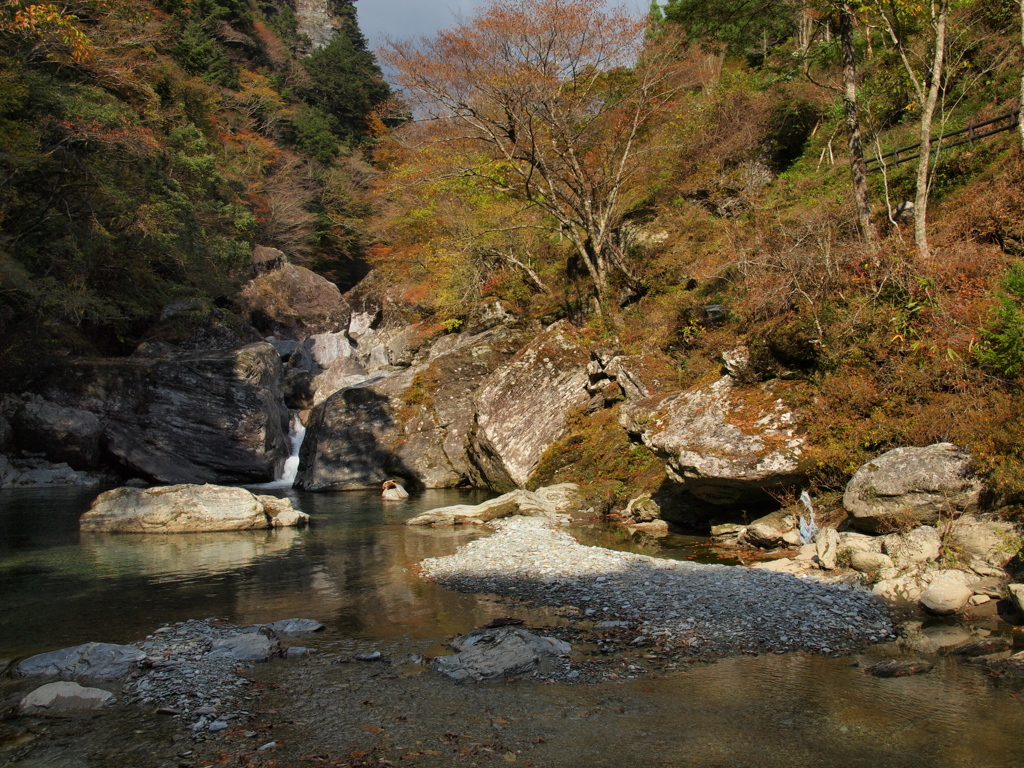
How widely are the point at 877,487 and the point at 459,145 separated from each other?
61.6 ft

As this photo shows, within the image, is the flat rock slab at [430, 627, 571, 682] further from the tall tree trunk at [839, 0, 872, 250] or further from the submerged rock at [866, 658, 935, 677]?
the tall tree trunk at [839, 0, 872, 250]

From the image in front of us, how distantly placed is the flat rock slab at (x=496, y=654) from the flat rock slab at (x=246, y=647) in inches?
71.6

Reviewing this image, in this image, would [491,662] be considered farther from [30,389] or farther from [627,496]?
[30,389]

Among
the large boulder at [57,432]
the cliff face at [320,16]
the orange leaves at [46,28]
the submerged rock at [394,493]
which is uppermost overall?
the cliff face at [320,16]

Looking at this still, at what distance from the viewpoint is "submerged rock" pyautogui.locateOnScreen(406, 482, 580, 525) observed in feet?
49.9

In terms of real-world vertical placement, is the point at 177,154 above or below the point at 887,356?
above

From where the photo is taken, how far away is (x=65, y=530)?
14.7 m

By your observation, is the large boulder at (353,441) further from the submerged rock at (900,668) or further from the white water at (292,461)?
the submerged rock at (900,668)

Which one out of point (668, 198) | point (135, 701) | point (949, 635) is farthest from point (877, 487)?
point (668, 198)

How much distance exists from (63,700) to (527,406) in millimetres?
Answer: 14502

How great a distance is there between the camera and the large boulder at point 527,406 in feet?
61.8

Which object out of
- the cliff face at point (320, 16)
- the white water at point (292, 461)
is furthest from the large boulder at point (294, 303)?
the cliff face at point (320, 16)

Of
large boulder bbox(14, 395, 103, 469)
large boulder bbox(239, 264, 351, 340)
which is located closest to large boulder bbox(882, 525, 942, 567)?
large boulder bbox(14, 395, 103, 469)

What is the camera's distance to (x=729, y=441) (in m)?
11.4
